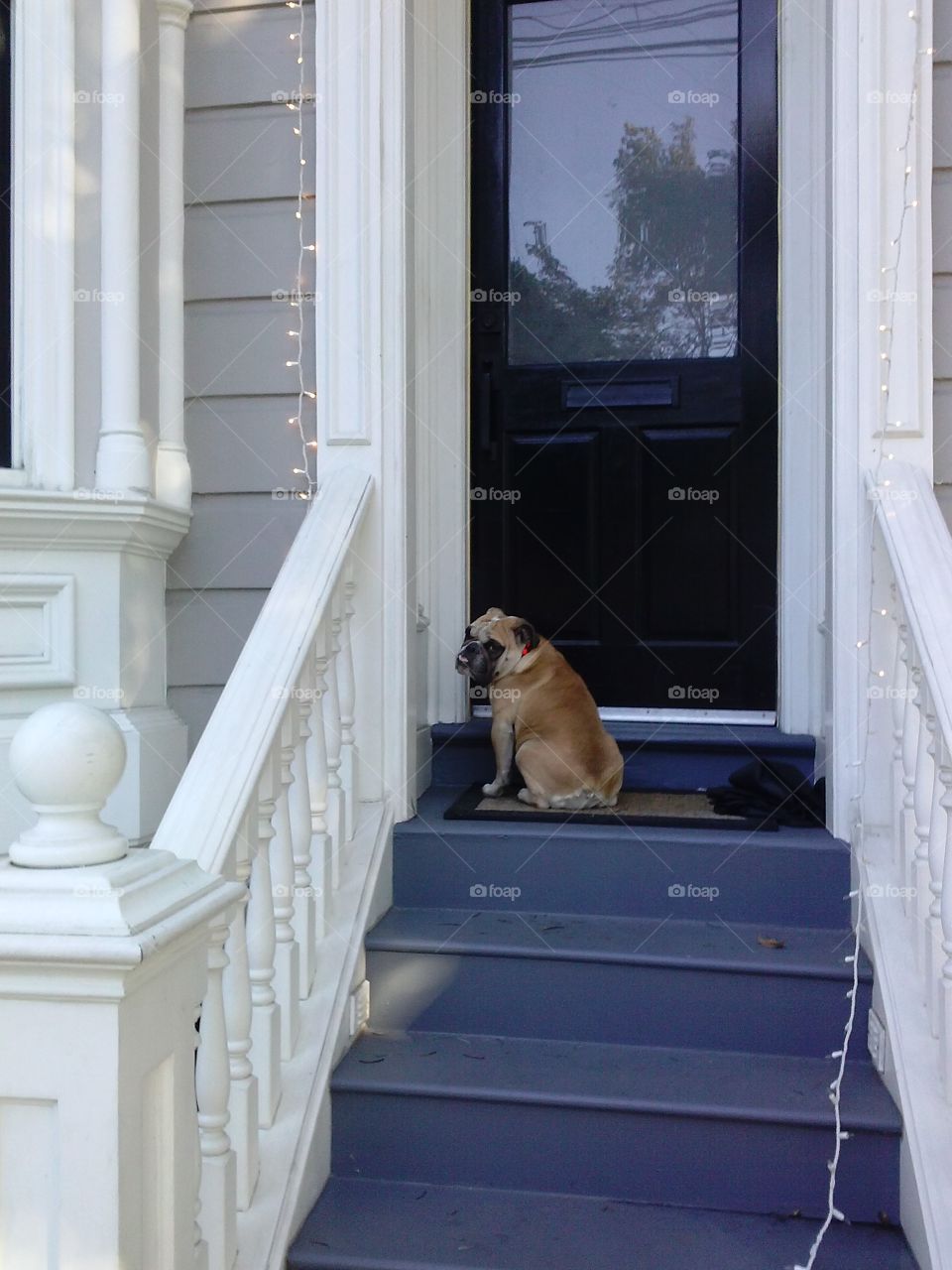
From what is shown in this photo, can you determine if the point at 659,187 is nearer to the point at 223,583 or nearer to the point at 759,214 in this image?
the point at 759,214

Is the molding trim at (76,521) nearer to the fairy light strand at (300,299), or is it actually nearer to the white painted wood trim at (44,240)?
the white painted wood trim at (44,240)

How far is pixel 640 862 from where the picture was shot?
231 cm

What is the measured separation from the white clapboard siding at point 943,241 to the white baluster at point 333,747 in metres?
1.47

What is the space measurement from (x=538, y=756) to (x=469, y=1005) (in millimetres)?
728

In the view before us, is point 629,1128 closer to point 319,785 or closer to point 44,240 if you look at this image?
point 319,785

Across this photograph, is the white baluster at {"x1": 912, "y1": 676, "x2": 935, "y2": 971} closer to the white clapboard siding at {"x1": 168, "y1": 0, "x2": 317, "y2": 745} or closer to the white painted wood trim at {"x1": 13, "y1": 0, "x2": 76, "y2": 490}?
the white clapboard siding at {"x1": 168, "y1": 0, "x2": 317, "y2": 745}

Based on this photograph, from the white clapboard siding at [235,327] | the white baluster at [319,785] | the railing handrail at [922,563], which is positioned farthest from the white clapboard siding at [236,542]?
the railing handrail at [922,563]

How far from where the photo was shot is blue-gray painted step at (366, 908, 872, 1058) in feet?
6.49

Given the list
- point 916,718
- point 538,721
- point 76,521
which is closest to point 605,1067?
point 916,718

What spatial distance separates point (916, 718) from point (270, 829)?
1.19m

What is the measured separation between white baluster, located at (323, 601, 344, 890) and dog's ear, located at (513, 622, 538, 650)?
63 cm

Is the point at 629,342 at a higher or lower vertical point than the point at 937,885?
higher

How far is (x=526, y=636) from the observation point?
9.08 ft

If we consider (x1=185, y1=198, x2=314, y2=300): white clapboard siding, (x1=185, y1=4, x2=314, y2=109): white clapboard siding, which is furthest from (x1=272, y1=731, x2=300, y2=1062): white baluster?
(x1=185, y1=4, x2=314, y2=109): white clapboard siding
